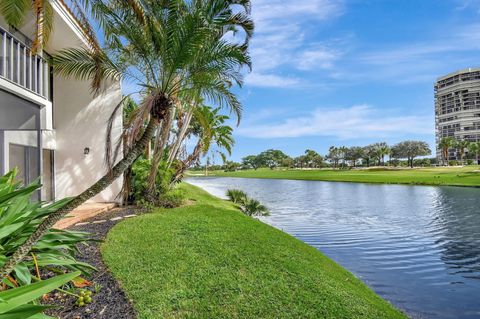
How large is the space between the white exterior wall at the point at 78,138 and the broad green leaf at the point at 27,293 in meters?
10.0

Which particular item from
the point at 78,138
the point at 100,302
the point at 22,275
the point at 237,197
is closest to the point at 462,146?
the point at 237,197

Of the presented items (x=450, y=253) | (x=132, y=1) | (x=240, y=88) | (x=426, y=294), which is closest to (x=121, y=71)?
(x=132, y=1)

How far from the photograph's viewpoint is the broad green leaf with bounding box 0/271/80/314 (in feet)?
7.04

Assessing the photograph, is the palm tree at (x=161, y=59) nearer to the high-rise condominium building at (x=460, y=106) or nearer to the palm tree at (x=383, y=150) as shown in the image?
the palm tree at (x=383, y=150)

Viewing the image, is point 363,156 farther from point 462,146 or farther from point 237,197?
point 237,197

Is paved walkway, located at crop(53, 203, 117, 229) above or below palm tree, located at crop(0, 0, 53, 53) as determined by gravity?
below

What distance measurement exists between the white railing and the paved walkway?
127 inches

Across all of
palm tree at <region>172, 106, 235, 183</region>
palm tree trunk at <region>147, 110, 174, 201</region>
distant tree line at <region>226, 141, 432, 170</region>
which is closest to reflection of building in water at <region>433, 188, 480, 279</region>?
palm tree at <region>172, 106, 235, 183</region>

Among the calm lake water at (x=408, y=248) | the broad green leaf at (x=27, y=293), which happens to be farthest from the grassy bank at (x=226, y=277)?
the broad green leaf at (x=27, y=293)

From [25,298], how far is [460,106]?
12860cm

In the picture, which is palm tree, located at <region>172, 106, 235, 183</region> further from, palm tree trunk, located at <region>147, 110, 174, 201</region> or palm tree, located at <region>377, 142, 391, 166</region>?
palm tree, located at <region>377, 142, 391, 166</region>

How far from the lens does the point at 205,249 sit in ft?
21.5

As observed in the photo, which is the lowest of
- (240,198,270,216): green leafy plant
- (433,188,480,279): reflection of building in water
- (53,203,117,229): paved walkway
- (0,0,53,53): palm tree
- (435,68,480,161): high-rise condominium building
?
(433,188,480,279): reflection of building in water

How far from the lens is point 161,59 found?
483 cm
